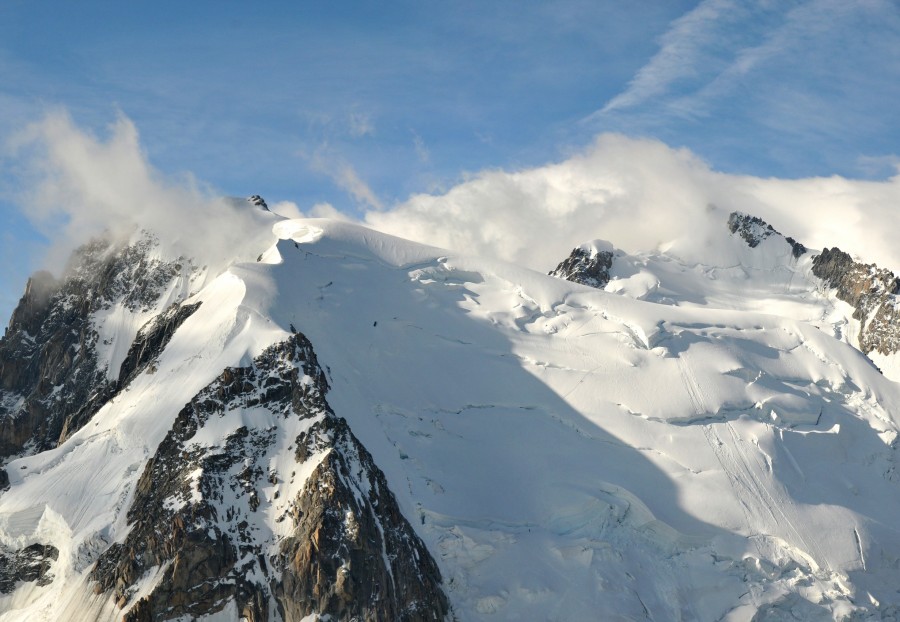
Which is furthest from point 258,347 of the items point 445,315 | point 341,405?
point 445,315

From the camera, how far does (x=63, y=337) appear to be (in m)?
149

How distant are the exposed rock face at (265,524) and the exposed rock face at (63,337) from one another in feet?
125

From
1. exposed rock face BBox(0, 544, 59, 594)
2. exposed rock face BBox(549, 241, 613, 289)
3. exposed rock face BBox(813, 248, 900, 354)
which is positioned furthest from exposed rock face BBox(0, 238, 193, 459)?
exposed rock face BBox(813, 248, 900, 354)

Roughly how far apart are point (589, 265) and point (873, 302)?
160ft

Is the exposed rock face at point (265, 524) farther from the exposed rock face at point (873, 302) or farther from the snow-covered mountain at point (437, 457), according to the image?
the exposed rock face at point (873, 302)

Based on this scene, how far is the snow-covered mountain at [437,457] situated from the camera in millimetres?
87500

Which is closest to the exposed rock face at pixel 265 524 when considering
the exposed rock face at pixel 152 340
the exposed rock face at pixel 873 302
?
the exposed rock face at pixel 152 340

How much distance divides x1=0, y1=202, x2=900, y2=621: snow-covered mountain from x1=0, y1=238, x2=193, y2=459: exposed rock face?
0.76 metres

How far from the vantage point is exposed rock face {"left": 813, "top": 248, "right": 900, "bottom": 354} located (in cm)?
18075

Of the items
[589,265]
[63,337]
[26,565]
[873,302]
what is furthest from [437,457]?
[873,302]

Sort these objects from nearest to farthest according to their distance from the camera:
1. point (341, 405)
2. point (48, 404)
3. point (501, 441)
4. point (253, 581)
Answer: point (253, 581)
point (341, 405)
point (501, 441)
point (48, 404)

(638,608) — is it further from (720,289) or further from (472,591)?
(720,289)

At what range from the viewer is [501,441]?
4262 inches

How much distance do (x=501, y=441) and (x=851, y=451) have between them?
39.2 metres
